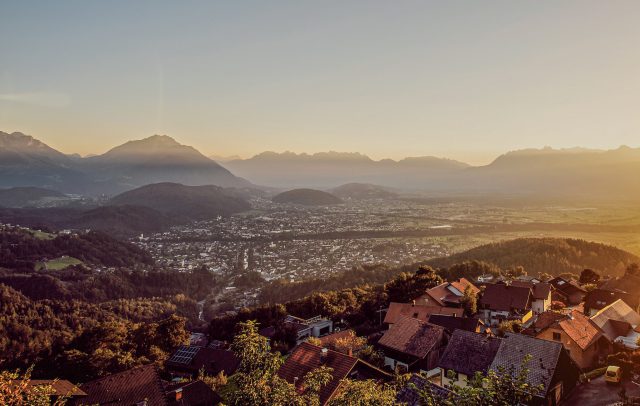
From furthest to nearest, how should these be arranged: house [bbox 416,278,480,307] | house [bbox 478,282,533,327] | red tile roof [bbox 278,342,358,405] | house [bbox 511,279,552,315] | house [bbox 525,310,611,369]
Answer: house [bbox 416,278,480,307], house [bbox 511,279,552,315], house [bbox 478,282,533,327], house [bbox 525,310,611,369], red tile roof [bbox 278,342,358,405]


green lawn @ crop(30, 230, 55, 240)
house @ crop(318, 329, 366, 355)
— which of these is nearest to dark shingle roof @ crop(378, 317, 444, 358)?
house @ crop(318, 329, 366, 355)

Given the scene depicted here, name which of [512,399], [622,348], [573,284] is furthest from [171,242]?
[512,399]

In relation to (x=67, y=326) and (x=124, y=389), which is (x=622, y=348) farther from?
(x=67, y=326)

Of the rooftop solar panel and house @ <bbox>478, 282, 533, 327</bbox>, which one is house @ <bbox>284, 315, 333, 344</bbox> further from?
house @ <bbox>478, 282, 533, 327</bbox>

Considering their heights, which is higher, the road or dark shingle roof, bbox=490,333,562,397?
dark shingle roof, bbox=490,333,562,397

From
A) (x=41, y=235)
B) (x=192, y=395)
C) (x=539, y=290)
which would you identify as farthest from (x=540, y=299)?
(x=41, y=235)

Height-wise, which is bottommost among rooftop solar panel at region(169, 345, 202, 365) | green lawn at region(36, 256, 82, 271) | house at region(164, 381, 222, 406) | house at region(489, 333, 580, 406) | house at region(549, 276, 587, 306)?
green lawn at region(36, 256, 82, 271)
